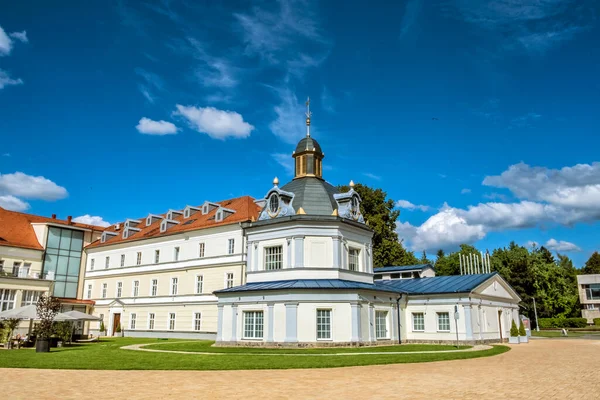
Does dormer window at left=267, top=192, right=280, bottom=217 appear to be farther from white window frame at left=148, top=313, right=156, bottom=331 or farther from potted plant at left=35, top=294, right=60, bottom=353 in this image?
white window frame at left=148, top=313, right=156, bottom=331

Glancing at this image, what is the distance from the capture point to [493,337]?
34188 mm

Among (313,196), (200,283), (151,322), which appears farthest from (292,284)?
(151,322)

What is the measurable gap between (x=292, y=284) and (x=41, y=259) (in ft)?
101

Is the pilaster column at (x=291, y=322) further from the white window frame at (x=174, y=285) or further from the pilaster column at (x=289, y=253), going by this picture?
the white window frame at (x=174, y=285)

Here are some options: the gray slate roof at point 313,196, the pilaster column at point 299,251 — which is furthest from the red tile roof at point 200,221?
the pilaster column at point 299,251

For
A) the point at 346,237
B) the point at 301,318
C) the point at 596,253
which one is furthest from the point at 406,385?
the point at 596,253

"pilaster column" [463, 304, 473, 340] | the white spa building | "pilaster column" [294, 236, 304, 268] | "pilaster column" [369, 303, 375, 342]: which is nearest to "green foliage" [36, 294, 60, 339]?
the white spa building

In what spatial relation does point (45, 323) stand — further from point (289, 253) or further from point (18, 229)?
point (18, 229)

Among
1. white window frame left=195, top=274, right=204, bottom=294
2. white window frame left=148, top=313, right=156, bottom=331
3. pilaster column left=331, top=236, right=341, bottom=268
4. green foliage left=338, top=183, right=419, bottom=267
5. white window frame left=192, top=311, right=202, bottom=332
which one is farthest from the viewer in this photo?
green foliage left=338, top=183, right=419, bottom=267

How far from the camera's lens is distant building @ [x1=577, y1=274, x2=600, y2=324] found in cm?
7575

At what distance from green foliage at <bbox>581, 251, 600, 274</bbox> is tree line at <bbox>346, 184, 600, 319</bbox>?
24984 millimetres

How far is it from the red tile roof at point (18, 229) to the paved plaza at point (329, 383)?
3359 centimetres

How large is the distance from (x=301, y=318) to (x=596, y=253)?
103772 millimetres

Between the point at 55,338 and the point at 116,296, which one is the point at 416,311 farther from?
the point at 116,296
